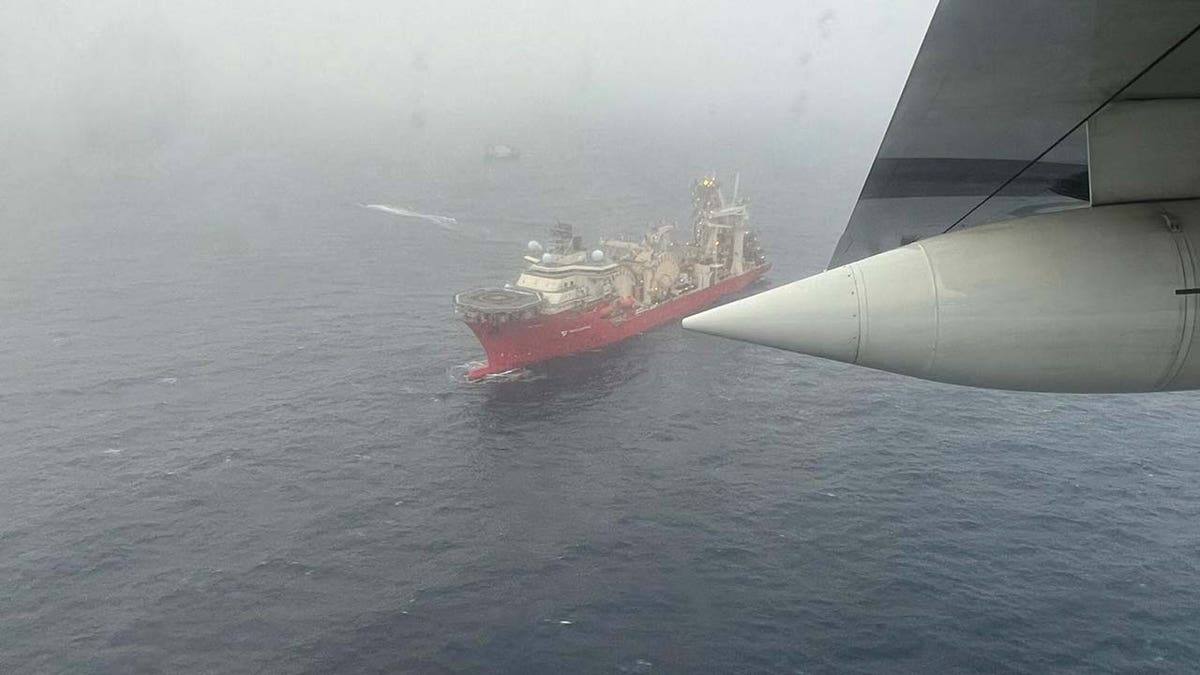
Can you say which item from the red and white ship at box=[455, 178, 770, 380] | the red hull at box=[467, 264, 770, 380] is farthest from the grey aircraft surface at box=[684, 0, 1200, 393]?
the red and white ship at box=[455, 178, 770, 380]

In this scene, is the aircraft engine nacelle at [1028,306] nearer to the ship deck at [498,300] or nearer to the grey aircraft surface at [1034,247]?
the grey aircraft surface at [1034,247]

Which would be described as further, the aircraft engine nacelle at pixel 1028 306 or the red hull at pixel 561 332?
the red hull at pixel 561 332

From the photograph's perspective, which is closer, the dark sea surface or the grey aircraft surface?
the grey aircraft surface

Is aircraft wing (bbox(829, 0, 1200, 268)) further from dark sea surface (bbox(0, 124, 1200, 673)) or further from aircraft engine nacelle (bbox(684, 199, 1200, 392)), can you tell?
dark sea surface (bbox(0, 124, 1200, 673))

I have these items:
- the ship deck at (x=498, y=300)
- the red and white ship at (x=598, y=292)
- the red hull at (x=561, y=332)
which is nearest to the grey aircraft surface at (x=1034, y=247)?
the red hull at (x=561, y=332)

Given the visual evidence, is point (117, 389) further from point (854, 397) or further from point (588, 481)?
point (854, 397)
